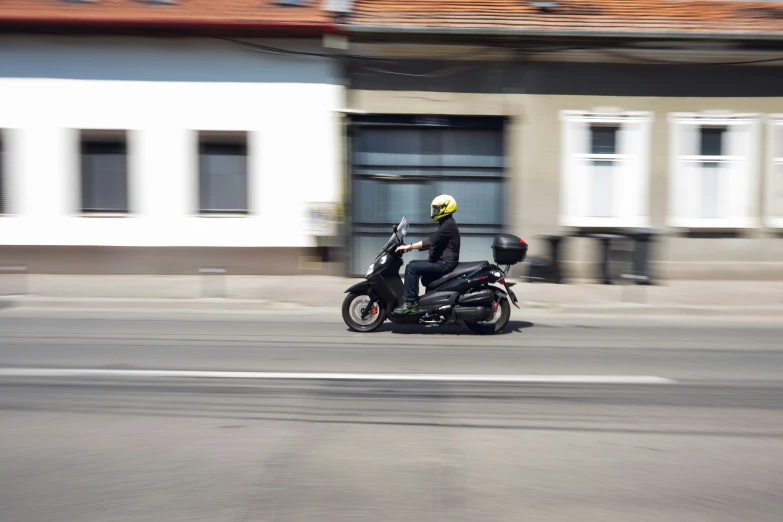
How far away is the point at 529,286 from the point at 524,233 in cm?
154

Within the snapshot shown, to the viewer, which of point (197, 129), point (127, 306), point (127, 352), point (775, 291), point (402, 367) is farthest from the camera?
point (197, 129)

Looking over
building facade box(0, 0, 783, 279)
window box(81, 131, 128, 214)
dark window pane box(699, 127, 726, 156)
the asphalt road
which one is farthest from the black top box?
window box(81, 131, 128, 214)

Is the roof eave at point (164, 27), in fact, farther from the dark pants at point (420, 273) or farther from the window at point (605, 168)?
the dark pants at point (420, 273)

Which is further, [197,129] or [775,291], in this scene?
[197,129]

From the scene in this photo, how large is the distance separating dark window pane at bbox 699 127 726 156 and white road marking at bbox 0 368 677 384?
915 cm

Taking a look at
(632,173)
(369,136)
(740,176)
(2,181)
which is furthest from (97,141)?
(740,176)

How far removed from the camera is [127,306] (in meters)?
11.1

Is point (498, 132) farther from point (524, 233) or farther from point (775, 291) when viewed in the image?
point (775, 291)

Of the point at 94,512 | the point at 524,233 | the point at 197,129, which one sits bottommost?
the point at 94,512

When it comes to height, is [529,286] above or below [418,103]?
below

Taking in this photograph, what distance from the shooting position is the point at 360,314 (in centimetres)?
898

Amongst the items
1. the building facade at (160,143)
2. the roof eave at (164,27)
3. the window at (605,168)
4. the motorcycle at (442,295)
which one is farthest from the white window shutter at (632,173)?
the motorcycle at (442,295)

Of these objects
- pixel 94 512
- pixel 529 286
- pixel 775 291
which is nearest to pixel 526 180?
pixel 529 286

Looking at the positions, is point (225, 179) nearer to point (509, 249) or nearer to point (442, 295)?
point (442, 295)
